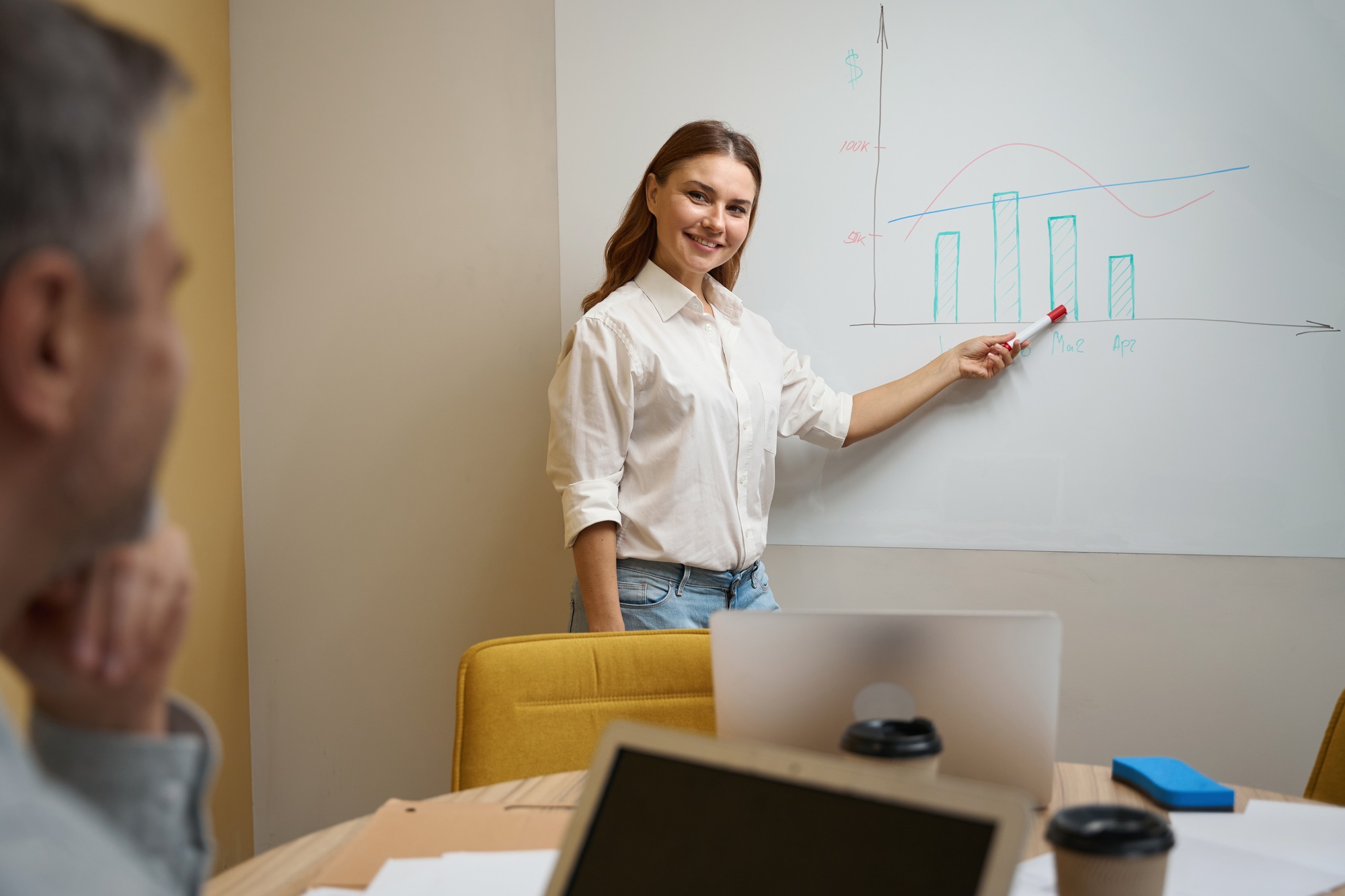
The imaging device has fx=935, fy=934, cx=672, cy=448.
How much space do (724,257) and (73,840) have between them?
1.65 m

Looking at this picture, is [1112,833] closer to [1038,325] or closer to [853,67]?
[1038,325]

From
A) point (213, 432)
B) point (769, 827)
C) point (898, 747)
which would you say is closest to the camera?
point (769, 827)

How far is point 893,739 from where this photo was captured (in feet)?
2.44

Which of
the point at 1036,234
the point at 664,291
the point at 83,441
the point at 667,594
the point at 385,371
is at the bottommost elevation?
the point at 667,594

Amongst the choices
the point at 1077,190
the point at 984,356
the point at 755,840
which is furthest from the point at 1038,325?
the point at 755,840

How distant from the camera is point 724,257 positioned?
1.84m

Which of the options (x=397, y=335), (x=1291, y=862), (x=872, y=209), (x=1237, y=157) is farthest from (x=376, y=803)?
(x=1237, y=157)

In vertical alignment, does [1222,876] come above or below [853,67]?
below

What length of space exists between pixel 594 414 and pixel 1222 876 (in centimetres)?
118

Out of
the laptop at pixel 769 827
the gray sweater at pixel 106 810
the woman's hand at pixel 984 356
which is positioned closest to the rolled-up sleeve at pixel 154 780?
the gray sweater at pixel 106 810

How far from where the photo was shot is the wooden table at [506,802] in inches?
33.7

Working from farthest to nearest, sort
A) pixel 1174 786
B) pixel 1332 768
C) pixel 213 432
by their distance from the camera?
pixel 213 432 < pixel 1332 768 < pixel 1174 786

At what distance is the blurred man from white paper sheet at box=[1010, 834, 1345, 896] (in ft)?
2.26

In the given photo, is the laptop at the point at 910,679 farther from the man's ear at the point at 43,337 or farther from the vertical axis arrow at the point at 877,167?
the vertical axis arrow at the point at 877,167
